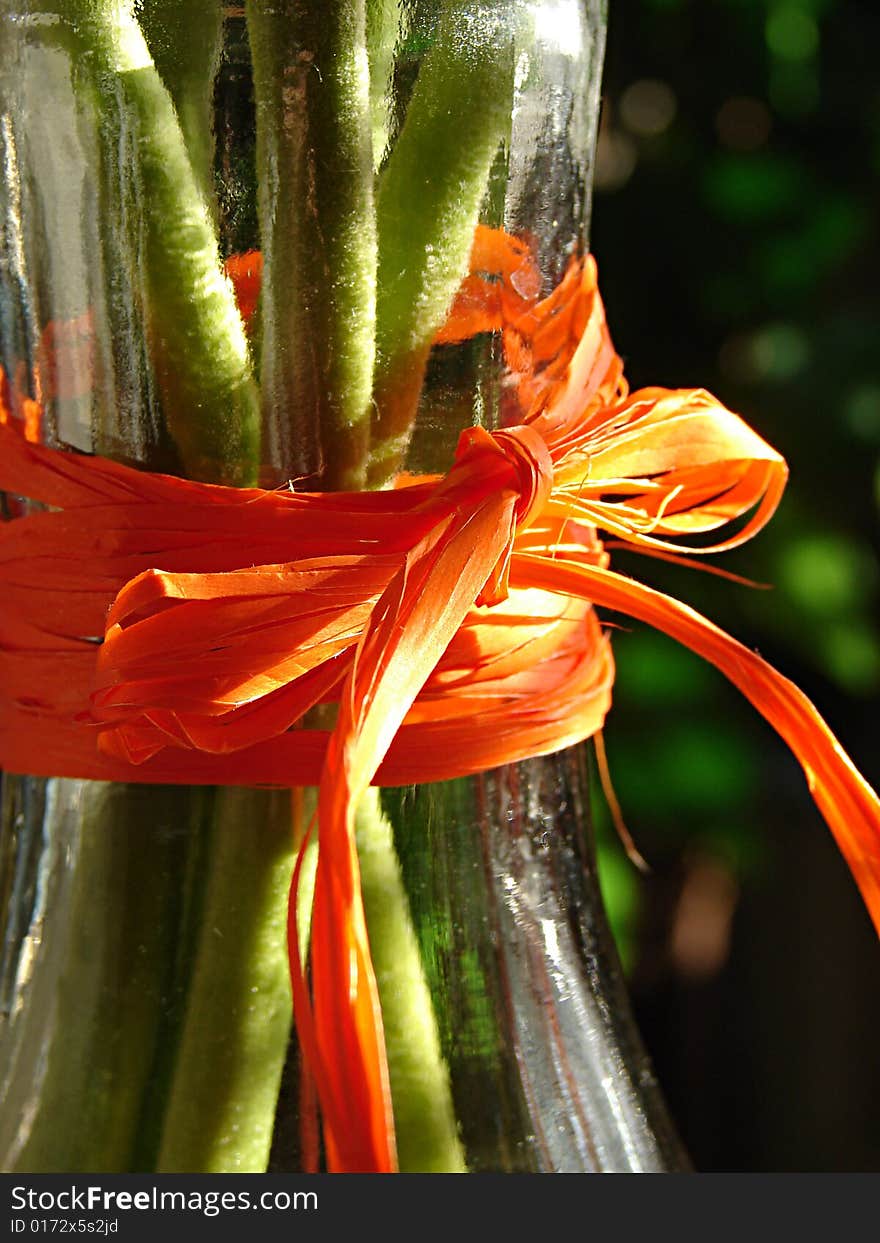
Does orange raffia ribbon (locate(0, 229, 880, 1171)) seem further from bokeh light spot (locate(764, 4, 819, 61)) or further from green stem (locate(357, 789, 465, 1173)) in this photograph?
bokeh light spot (locate(764, 4, 819, 61))

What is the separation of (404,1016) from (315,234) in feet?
0.43

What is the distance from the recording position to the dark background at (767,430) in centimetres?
72

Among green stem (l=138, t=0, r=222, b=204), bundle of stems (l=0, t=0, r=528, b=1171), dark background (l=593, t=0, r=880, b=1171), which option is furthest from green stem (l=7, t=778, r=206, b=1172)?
dark background (l=593, t=0, r=880, b=1171)

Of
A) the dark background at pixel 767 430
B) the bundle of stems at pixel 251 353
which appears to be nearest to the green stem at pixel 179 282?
the bundle of stems at pixel 251 353

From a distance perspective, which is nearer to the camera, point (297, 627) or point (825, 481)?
point (297, 627)

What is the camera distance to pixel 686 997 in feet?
2.62

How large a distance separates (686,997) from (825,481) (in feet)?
0.97

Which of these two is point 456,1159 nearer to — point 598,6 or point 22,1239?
point 22,1239

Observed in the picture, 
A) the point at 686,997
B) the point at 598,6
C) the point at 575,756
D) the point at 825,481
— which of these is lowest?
the point at 686,997

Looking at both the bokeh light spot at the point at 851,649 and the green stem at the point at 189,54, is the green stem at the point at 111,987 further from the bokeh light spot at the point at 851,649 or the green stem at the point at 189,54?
the bokeh light spot at the point at 851,649

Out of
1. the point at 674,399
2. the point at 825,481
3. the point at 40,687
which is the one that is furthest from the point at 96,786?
the point at 825,481

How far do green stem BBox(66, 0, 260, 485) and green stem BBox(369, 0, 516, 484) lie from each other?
2 centimetres

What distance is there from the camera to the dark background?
72 centimetres

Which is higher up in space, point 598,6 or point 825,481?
point 598,6
